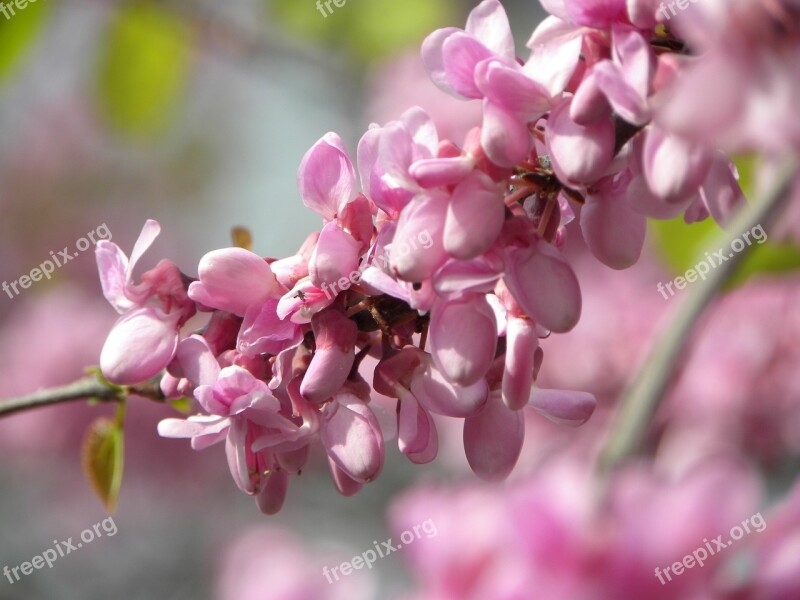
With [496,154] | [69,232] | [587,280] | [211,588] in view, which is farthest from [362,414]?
[69,232]

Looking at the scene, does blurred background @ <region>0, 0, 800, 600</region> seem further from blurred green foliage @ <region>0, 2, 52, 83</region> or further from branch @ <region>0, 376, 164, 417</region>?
branch @ <region>0, 376, 164, 417</region>

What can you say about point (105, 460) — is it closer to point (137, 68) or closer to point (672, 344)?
point (672, 344)

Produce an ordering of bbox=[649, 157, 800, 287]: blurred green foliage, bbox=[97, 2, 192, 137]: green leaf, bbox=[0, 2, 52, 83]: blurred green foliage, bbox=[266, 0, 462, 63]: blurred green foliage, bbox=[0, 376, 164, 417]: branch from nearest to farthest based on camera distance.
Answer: bbox=[0, 376, 164, 417]: branch → bbox=[649, 157, 800, 287]: blurred green foliage → bbox=[0, 2, 52, 83]: blurred green foliage → bbox=[97, 2, 192, 137]: green leaf → bbox=[266, 0, 462, 63]: blurred green foliage

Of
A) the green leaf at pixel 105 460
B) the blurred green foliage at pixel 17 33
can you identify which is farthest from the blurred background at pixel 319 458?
the green leaf at pixel 105 460

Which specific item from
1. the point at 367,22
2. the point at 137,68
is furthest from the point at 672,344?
the point at 367,22

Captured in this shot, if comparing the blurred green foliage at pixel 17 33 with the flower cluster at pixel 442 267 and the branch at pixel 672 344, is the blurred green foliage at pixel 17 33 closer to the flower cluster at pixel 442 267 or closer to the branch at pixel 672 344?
the flower cluster at pixel 442 267

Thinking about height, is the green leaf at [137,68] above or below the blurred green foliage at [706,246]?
above

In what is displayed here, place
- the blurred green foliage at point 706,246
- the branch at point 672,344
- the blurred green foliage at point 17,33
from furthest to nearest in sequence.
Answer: the blurred green foliage at point 17,33 → the blurred green foliage at point 706,246 → the branch at point 672,344

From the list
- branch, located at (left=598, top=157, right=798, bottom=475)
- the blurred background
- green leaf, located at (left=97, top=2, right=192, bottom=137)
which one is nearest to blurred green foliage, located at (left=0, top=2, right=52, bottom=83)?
the blurred background
